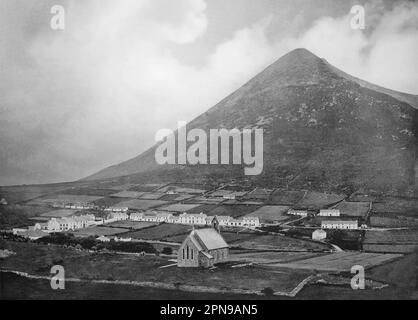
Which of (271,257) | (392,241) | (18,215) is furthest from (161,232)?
(392,241)

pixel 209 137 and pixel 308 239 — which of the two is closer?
pixel 308 239

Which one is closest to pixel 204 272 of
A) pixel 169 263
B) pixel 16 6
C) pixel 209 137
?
pixel 169 263

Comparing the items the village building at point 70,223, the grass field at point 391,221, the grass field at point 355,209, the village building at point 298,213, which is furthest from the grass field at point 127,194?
the grass field at point 391,221

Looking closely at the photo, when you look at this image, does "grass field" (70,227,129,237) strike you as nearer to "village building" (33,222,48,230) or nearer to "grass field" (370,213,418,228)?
"village building" (33,222,48,230)

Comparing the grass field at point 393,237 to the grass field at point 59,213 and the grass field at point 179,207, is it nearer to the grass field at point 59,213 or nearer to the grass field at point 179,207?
the grass field at point 179,207

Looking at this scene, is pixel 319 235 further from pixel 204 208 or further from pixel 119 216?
pixel 119 216

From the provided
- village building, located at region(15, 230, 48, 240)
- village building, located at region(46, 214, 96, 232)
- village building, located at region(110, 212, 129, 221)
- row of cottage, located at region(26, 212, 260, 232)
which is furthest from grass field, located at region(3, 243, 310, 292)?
village building, located at region(110, 212, 129, 221)
